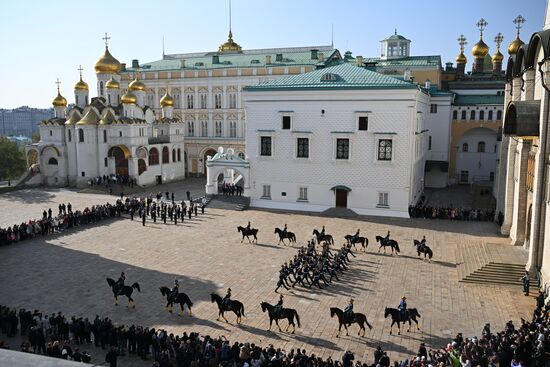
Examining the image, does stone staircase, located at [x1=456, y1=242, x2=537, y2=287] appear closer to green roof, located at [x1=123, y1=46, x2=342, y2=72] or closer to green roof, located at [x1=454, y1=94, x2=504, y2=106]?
green roof, located at [x1=454, y1=94, x2=504, y2=106]

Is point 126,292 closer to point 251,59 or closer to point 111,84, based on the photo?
point 111,84

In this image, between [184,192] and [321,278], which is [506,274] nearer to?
[321,278]

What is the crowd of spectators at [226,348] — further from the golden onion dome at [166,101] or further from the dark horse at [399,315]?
the golden onion dome at [166,101]

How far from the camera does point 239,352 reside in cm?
1220

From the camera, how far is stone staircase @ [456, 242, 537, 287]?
1939cm

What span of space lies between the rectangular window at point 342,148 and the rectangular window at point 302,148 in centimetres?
216

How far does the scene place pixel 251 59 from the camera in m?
52.2

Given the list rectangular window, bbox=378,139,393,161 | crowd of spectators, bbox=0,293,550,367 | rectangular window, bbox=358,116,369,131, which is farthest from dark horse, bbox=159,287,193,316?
rectangular window, bbox=358,116,369,131

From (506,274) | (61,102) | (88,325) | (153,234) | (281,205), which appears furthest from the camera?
(61,102)

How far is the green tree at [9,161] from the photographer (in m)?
56.2

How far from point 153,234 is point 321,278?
12092 millimetres

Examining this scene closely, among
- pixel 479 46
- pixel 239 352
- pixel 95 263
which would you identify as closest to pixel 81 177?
pixel 95 263

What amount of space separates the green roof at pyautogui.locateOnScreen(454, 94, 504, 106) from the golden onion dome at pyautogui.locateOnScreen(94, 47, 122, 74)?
3324 centimetres

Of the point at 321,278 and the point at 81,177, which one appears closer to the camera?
the point at 321,278
